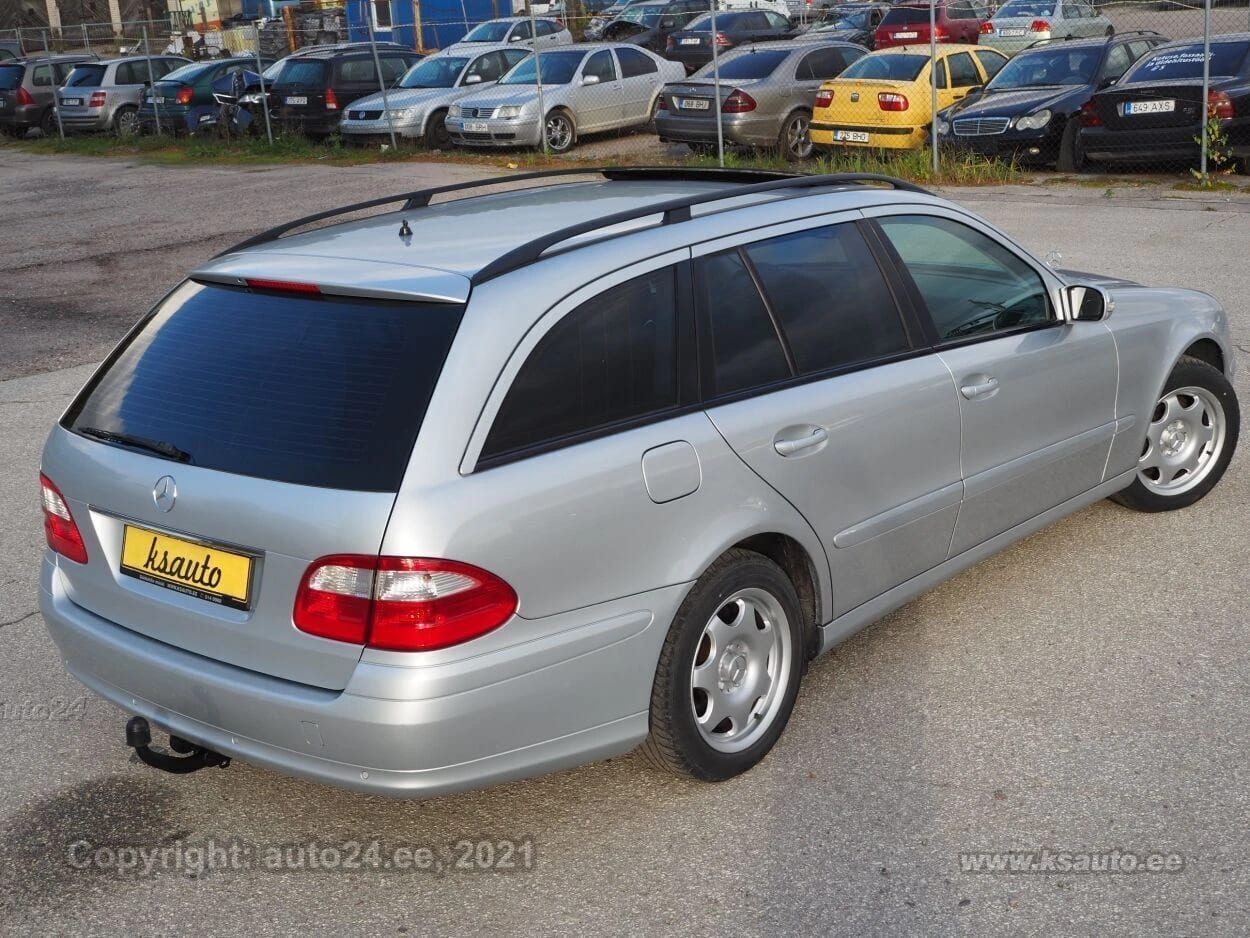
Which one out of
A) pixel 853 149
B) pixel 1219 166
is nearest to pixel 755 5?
pixel 853 149

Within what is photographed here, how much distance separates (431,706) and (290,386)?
2.89 feet

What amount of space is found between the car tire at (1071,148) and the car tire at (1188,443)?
1143 cm

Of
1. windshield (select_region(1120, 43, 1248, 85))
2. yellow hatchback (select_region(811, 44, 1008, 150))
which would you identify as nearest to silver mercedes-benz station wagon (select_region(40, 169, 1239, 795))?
windshield (select_region(1120, 43, 1248, 85))

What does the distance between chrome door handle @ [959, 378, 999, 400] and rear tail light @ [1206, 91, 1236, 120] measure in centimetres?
1211

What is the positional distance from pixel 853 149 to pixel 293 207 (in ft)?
23.8

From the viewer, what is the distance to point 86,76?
29.7 m

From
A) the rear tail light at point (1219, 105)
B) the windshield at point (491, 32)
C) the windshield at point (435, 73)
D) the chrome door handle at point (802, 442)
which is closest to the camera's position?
the chrome door handle at point (802, 442)

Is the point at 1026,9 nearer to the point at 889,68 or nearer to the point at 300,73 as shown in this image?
the point at 889,68

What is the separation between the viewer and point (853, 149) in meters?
18.1

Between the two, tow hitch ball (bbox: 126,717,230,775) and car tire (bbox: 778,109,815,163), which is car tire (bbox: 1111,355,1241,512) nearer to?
tow hitch ball (bbox: 126,717,230,775)

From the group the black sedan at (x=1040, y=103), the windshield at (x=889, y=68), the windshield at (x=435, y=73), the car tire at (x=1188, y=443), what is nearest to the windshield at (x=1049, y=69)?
the black sedan at (x=1040, y=103)

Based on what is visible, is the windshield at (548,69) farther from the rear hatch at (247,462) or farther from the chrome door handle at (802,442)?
the rear hatch at (247,462)

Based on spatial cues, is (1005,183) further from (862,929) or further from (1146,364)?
(862,929)

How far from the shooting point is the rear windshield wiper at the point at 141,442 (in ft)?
11.7
